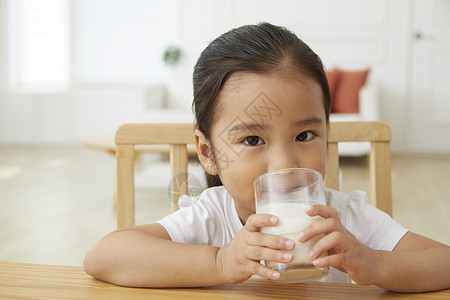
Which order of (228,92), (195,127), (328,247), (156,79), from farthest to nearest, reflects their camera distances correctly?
(156,79), (195,127), (228,92), (328,247)

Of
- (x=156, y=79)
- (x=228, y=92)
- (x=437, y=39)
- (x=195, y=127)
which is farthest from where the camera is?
(x=156, y=79)

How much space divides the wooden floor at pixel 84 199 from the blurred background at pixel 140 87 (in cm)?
1

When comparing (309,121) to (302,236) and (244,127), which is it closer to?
(244,127)

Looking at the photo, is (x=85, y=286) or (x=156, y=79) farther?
(x=156, y=79)

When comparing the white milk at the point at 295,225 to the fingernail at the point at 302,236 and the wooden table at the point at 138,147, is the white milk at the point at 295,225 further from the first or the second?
the wooden table at the point at 138,147

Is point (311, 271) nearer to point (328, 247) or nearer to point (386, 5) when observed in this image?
point (328, 247)

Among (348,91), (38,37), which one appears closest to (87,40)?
(38,37)

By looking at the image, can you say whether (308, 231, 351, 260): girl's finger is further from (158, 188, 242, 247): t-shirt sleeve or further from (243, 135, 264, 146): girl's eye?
(158, 188, 242, 247): t-shirt sleeve

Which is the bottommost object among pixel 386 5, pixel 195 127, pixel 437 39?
pixel 195 127

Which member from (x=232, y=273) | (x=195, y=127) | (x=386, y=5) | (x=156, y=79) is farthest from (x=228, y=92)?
(x=156, y=79)

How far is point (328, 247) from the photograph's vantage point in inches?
23.0

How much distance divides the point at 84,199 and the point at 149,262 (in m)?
3.25

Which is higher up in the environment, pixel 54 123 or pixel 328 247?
pixel 328 247

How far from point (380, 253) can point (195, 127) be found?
389mm
